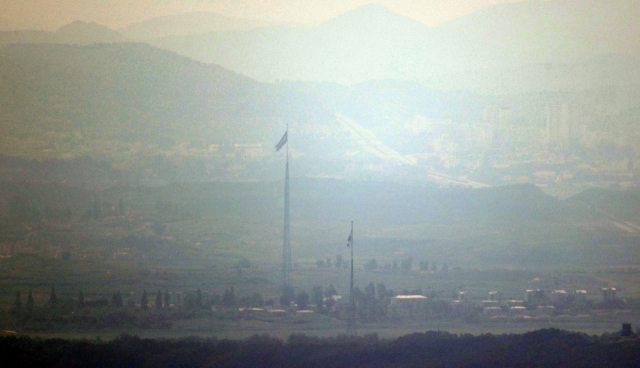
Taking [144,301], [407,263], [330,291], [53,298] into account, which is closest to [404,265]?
[407,263]

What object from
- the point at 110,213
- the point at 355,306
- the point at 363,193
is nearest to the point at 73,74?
the point at 110,213

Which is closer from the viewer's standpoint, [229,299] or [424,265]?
[229,299]

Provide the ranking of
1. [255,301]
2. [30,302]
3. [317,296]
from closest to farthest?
[317,296] < [255,301] < [30,302]

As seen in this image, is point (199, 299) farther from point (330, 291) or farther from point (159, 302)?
point (330, 291)

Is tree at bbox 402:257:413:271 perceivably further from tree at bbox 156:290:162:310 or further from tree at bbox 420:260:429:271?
tree at bbox 156:290:162:310

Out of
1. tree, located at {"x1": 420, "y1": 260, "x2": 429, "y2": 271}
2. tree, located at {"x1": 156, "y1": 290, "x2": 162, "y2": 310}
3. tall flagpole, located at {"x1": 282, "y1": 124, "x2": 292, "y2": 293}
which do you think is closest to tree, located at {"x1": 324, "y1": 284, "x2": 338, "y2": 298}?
tall flagpole, located at {"x1": 282, "y1": 124, "x2": 292, "y2": 293}

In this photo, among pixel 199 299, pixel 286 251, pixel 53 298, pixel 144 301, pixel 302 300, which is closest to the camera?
pixel 302 300

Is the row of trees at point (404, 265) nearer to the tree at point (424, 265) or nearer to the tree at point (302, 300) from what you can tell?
the tree at point (424, 265)

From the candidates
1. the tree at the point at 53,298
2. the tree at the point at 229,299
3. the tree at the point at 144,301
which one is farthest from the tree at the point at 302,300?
the tree at the point at 53,298
